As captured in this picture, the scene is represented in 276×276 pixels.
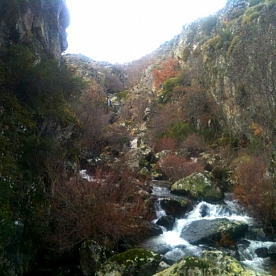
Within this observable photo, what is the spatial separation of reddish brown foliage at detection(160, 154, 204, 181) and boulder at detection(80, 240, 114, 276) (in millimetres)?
13982

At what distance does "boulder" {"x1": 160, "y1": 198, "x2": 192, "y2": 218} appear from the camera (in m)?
18.8

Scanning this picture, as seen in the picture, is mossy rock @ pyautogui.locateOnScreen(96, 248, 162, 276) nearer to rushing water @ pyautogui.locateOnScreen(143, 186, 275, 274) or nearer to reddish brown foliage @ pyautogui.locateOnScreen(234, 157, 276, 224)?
rushing water @ pyautogui.locateOnScreen(143, 186, 275, 274)

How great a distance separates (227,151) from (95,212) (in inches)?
710

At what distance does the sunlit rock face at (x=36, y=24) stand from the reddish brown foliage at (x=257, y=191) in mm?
13040

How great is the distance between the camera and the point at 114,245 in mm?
13297

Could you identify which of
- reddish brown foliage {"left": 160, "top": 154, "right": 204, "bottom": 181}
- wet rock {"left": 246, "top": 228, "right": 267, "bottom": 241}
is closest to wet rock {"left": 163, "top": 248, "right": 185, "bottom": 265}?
wet rock {"left": 246, "top": 228, "right": 267, "bottom": 241}

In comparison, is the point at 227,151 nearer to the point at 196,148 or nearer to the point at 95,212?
the point at 196,148

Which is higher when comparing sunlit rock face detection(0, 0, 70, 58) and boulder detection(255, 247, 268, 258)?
sunlit rock face detection(0, 0, 70, 58)

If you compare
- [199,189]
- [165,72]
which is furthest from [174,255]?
[165,72]

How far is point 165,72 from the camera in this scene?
55219 millimetres

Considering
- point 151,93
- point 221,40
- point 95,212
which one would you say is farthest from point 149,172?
point 151,93

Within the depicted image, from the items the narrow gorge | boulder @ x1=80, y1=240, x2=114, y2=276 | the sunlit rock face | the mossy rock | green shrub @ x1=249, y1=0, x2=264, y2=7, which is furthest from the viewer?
green shrub @ x1=249, y1=0, x2=264, y2=7

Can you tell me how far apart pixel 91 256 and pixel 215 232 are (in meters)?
6.50

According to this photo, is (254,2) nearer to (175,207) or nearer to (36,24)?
(36,24)
